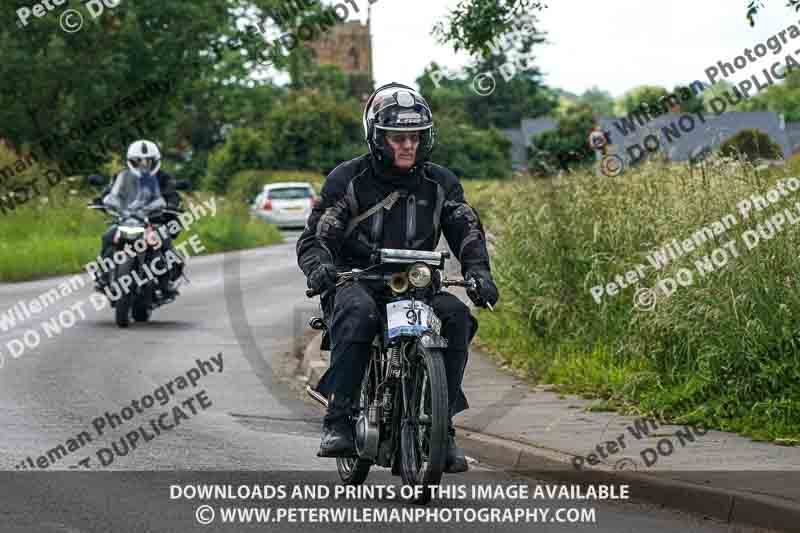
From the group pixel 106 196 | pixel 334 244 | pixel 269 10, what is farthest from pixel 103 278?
pixel 269 10

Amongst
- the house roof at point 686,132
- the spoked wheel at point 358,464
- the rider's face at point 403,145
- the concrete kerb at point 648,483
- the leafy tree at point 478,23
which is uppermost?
the leafy tree at point 478,23

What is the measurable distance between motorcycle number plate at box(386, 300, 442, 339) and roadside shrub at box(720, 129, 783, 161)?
15.5 feet

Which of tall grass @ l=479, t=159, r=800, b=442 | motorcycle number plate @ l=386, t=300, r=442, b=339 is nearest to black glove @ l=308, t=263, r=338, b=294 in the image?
motorcycle number plate @ l=386, t=300, r=442, b=339

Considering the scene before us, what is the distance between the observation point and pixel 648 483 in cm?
898

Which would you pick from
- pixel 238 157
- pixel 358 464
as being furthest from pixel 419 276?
pixel 238 157

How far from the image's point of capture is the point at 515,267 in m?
15.5

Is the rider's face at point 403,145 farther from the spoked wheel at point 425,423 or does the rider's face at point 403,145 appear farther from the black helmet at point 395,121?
the spoked wheel at point 425,423

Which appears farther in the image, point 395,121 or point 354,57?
point 354,57

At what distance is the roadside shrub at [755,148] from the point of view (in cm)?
1266

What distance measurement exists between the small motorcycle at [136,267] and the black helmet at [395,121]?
10.7 metres

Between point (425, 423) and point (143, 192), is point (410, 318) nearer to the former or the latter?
point (425, 423)

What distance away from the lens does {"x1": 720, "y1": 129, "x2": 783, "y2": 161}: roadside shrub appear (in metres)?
12.7

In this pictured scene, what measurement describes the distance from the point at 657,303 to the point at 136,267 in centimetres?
864

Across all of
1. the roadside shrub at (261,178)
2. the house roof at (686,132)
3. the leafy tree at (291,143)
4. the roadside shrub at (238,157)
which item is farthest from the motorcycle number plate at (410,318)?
the leafy tree at (291,143)
